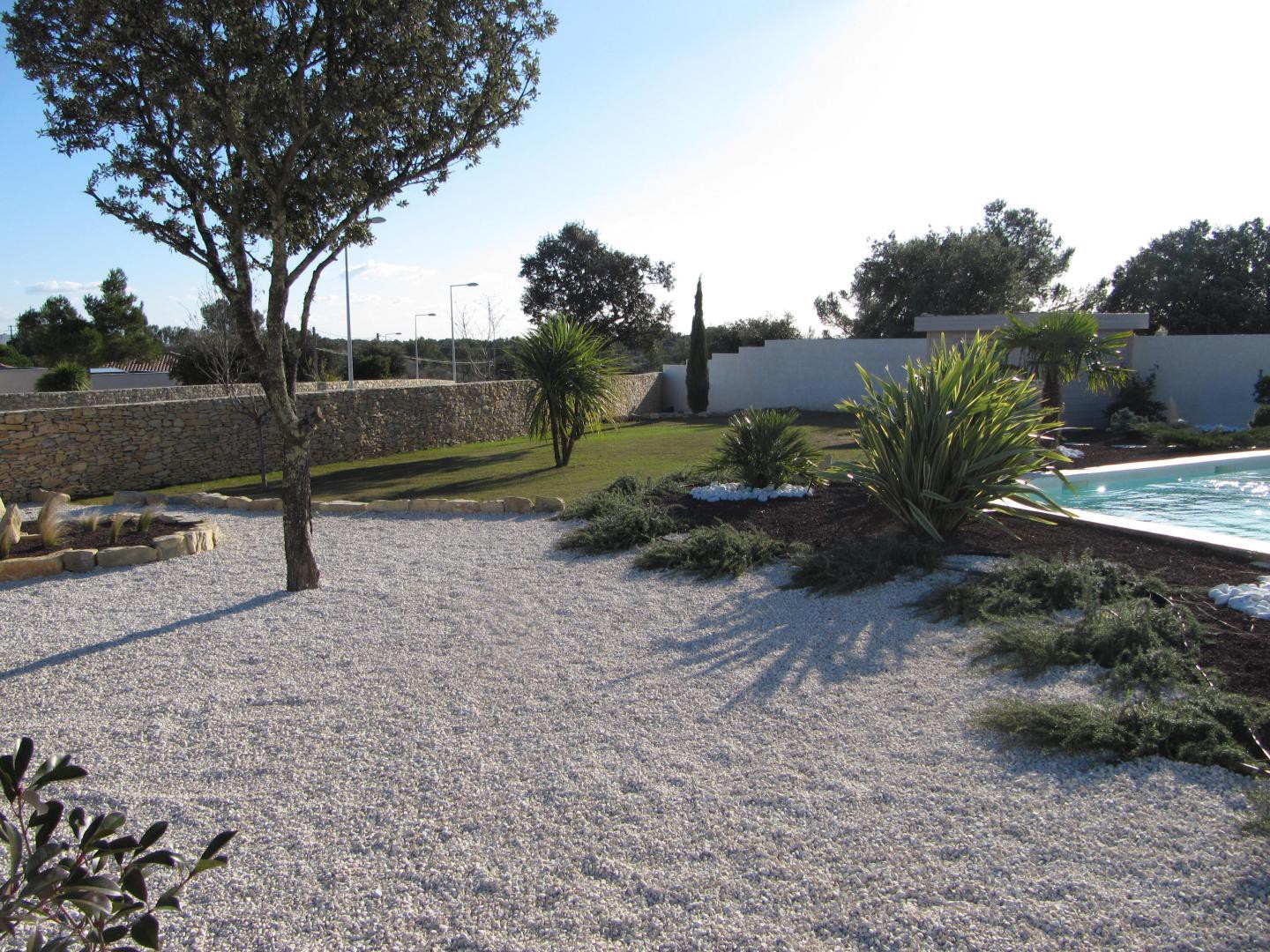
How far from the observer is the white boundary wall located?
1781 centimetres

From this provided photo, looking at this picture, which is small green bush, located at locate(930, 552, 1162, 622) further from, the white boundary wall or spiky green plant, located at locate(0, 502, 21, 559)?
spiky green plant, located at locate(0, 502, 21, 559)

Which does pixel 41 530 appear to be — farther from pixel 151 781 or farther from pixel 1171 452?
pixel 1171 452

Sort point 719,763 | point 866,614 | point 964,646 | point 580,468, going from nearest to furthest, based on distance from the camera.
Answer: point 719,763
point 964,646
point 866,614
point 580,468

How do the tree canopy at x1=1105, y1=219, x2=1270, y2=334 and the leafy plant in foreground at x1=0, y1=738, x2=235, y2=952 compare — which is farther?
the tree canopy at x1=1105, y1=219, x2=1270, y2=334

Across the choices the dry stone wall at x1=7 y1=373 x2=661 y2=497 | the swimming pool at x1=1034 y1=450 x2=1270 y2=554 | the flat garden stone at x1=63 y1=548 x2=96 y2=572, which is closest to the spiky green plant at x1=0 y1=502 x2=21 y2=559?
the flat garden stone at x1=63 y1=548 x2=96 y2=572

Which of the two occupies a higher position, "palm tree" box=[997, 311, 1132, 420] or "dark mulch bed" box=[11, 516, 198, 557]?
"palm tree" box=[997, 311, 1132, 420]

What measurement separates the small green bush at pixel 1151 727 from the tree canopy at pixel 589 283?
3030 cm

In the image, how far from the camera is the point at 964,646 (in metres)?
5.03

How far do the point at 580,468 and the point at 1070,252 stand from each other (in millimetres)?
32198

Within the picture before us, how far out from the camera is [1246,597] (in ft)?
17.3

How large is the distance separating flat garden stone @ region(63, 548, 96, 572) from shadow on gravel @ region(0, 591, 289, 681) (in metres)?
2.21

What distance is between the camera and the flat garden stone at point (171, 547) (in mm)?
8055

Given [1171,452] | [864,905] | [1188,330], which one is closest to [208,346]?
[1171,452]

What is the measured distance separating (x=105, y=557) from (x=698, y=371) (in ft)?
67.3
